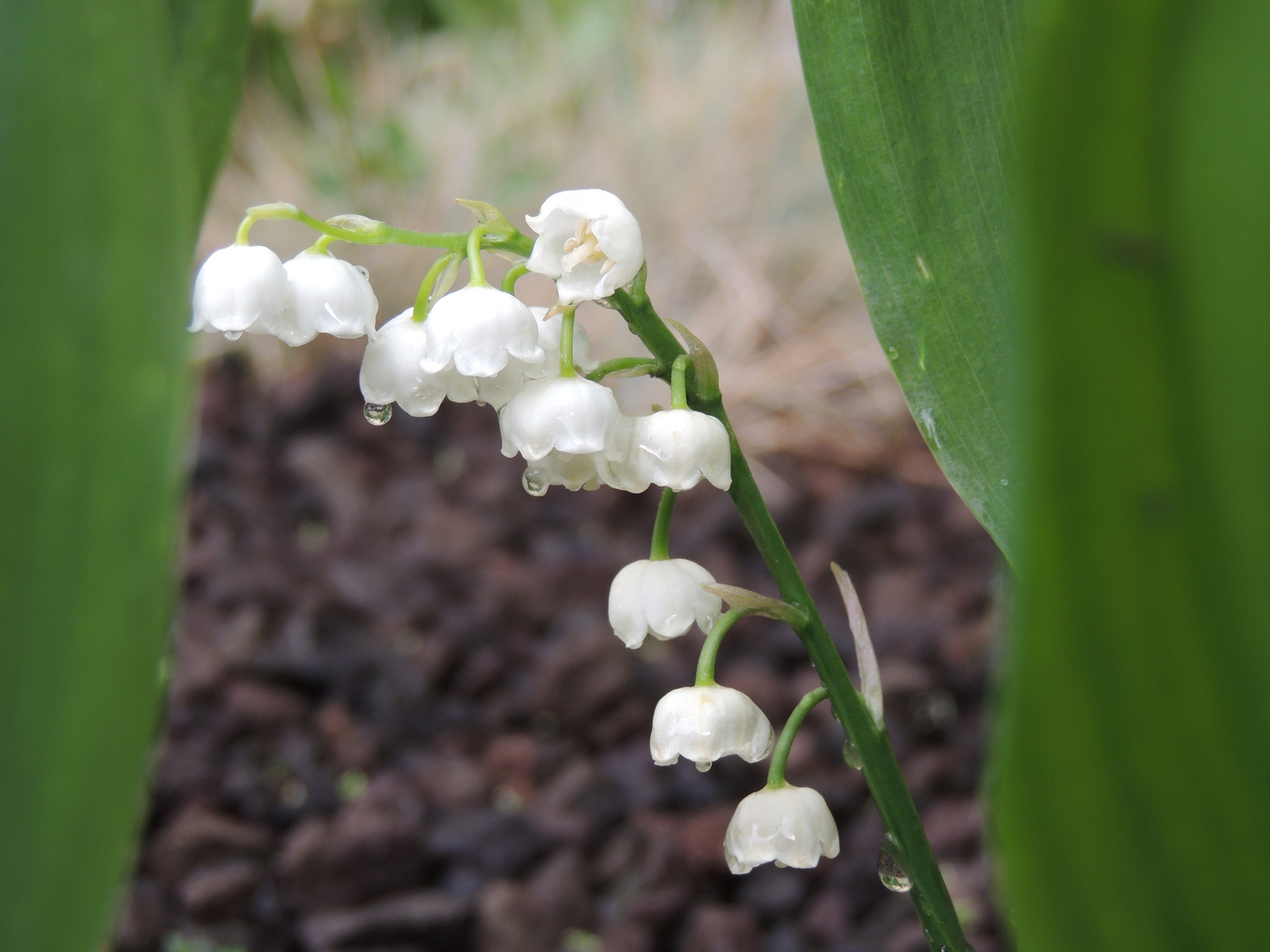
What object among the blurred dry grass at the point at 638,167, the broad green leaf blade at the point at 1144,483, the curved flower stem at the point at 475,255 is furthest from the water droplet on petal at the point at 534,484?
the blurred dry grass at the point at 638,167

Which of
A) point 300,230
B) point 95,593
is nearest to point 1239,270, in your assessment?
point 95,593

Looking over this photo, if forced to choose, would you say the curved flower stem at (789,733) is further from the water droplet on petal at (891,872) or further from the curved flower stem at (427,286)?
the curved flower stem at (427,286)

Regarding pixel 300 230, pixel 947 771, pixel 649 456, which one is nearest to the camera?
pixel 649 456

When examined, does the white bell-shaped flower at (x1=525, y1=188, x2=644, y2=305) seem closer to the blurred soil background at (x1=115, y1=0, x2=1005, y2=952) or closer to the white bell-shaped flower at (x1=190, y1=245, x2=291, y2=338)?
the white bell-shaped flower at (x1=190, y1=245, x2=291, y2=338)

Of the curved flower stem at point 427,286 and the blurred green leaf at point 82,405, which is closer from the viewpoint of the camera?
the blurred green leaf at point 82,405

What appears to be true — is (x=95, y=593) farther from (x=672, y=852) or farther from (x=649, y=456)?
(x=672, y=852)

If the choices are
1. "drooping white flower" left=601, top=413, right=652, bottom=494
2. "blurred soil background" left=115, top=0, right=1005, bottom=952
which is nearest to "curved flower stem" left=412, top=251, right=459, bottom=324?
"drooping white flower" left=601, top=413, right=652, bottom=494
